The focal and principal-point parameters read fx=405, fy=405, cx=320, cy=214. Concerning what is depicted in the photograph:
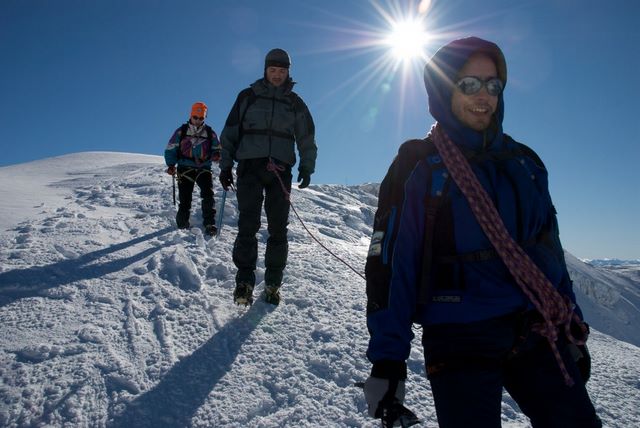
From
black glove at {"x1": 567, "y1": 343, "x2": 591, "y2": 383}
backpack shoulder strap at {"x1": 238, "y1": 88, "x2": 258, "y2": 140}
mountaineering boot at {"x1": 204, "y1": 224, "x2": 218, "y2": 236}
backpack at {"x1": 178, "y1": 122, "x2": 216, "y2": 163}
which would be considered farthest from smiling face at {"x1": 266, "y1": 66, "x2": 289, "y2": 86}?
black glove at {"x1": 567, "y1": 343, "x2": 591, "y2": 383}

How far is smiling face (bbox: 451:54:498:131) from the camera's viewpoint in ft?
7.05

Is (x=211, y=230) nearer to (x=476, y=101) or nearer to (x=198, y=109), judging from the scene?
(x=198, y=109)

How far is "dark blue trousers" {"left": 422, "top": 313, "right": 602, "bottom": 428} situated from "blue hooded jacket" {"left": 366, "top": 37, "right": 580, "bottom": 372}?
0.08 metres

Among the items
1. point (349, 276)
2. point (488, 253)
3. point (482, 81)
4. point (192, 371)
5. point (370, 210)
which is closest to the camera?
point (488, 253)

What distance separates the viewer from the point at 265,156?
14.7ft

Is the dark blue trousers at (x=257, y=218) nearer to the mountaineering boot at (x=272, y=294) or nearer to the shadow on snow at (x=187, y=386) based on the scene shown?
the mountaineering boot at (x=272, y=294)

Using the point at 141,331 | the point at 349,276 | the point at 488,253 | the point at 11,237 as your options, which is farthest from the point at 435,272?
the point at 11,237

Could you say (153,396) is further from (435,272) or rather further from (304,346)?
(435,272)

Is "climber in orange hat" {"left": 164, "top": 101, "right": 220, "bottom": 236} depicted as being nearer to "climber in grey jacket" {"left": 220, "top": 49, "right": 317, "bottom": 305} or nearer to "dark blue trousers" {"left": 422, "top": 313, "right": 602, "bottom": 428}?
"climber in grey jacket" {"left": 220, "top": 49, "right": 317, "bottom": 305}

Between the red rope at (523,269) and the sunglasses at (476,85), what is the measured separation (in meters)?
0.52

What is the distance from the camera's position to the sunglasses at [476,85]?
2.15 meters

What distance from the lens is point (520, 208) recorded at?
6.49ft

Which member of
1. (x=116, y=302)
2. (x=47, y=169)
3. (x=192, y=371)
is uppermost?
(x=47, y=169)

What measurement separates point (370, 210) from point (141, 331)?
10942 mm
